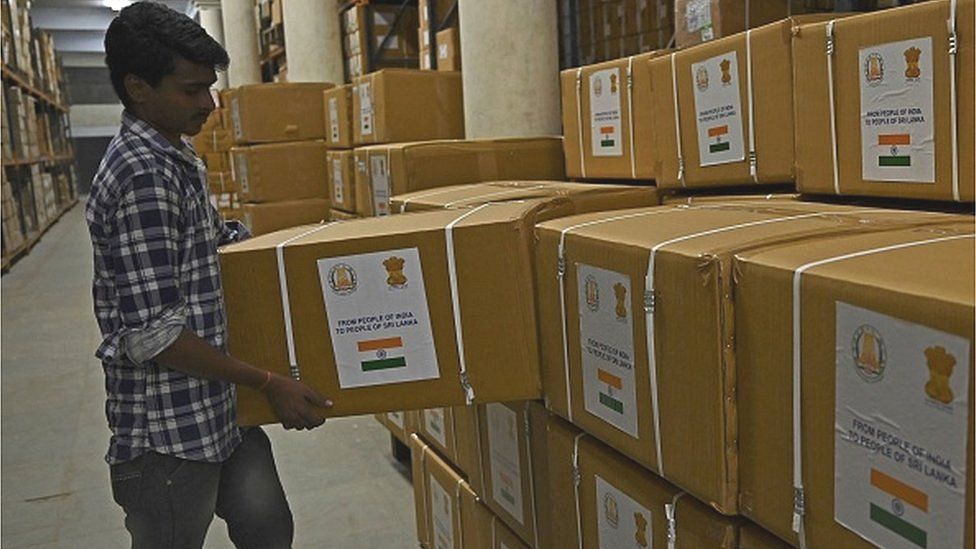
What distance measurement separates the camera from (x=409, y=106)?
14.1ft

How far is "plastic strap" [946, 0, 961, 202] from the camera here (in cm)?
151

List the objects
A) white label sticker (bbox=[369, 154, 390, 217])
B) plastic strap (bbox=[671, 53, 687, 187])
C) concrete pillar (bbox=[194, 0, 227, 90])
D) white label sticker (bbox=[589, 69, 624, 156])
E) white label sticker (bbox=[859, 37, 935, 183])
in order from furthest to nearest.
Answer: concrete pillar (bbox=[194, 0, 227, 90]) → white label sticker (bbox=[369, 154, 390, 217]) → white label sticker (bbox=[589, 69, 624, 156]) → plastic strap (bbox=[671, 53, 687, 187]) → white label sticker (bbox=[859, 37, 935, 183])

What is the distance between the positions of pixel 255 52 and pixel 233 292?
10471mm

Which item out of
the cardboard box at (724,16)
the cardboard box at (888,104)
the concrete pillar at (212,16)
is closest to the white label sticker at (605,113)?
the cardboard box at (724,16)

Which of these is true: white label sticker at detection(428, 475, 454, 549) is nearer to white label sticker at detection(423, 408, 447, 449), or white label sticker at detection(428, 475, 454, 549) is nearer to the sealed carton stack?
white label sticker at detection(423, 408, 447, 449)

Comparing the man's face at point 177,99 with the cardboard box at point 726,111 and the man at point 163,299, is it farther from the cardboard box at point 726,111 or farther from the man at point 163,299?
the cardboard box at point 726,111

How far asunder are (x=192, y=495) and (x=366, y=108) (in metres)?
3.06

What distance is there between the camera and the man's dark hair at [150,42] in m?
1.62

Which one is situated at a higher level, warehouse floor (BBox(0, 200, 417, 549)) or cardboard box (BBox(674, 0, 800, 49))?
cardboard box (BBox(674, 0, 800, 49))

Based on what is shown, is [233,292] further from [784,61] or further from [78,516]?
[78,516]

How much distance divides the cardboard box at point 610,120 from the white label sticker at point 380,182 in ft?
2.81

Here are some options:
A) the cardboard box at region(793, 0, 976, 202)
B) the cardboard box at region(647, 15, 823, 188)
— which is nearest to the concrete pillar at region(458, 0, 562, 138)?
the cardboard box at region(647, 15, 823, 188)

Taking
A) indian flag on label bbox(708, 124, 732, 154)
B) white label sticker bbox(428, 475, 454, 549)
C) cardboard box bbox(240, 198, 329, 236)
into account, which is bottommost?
white label sticker bbox(428, 475, 454, 549)

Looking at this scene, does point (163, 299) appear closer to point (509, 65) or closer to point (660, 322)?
point (660, 322)
